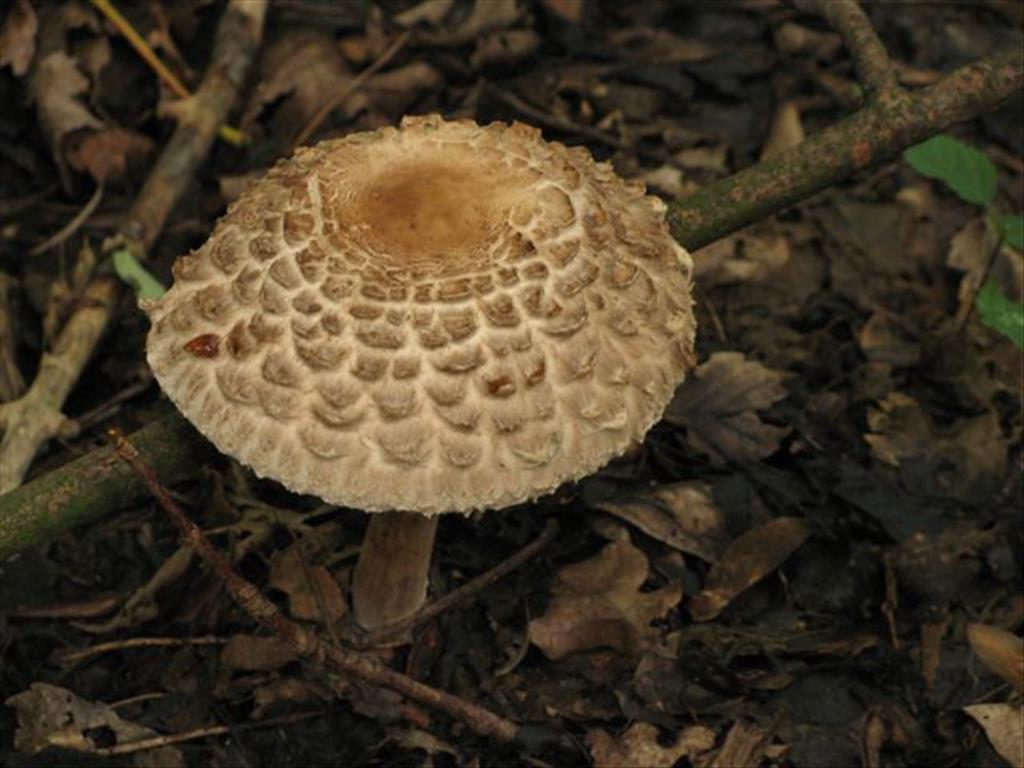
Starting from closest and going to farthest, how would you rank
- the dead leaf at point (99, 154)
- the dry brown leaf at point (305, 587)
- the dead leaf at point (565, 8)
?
the dry brown leaf at point (305, 587) < the dead leaf at point (99, 154) < the dead leaf at point (565, 8)

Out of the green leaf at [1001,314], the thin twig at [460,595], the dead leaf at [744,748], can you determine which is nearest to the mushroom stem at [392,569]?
the thin twig at [460,595]

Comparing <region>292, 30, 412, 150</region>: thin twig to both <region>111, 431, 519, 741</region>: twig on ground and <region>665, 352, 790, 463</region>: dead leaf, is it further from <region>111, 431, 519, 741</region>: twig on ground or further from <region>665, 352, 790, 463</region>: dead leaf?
<region>111, 431, 519, 741</region>: twig on ground

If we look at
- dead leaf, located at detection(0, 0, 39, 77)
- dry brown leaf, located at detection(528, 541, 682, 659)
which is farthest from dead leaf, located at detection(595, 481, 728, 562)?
dead leaf, located at detection(0, 0, 39, 77)

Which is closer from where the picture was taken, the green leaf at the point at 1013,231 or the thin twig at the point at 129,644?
the thin twig at the point at 129,644

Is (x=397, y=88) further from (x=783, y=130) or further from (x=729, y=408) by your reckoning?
(x=729, y=408)

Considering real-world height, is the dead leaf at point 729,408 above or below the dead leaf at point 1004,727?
above

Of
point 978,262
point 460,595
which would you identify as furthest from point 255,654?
point 978,262

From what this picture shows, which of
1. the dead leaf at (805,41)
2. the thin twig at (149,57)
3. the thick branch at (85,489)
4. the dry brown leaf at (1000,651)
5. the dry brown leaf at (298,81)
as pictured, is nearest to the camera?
the thick branch at (85,489)

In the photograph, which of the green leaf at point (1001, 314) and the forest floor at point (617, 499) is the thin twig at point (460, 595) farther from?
the green leaf at point (1001, 314)
